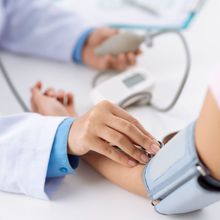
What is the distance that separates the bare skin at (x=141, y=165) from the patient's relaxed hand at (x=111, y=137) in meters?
0.02

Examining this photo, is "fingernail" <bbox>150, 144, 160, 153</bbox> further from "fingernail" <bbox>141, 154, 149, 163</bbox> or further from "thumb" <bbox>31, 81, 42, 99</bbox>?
"thumb" <bbox>31, 81, 42, 99</bbox>

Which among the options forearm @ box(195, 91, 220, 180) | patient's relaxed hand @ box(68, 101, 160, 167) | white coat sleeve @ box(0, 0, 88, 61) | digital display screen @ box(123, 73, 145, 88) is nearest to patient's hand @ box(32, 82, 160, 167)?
patient's relaxed hand @ box(68, 101, 160, 167)

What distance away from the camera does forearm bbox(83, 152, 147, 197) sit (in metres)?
0.67

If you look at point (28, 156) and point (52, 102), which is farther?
point (52, 102)

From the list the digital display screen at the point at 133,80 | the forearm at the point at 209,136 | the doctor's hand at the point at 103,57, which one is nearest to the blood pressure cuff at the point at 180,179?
the forearm at the point at 209,136

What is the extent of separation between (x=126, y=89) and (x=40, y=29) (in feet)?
1.02

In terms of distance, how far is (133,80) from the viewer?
91 cm

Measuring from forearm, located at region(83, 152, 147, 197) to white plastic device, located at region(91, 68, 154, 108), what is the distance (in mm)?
163

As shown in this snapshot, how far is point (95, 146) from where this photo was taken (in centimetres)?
66

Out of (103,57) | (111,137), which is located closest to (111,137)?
(111,137)

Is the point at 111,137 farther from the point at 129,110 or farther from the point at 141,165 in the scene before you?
the point at 129,110

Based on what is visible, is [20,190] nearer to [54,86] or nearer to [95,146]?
[95,146]

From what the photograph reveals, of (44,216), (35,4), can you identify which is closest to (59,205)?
(44,216)

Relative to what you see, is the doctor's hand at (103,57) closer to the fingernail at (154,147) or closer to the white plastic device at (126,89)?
the white plastic device at (126,89)
